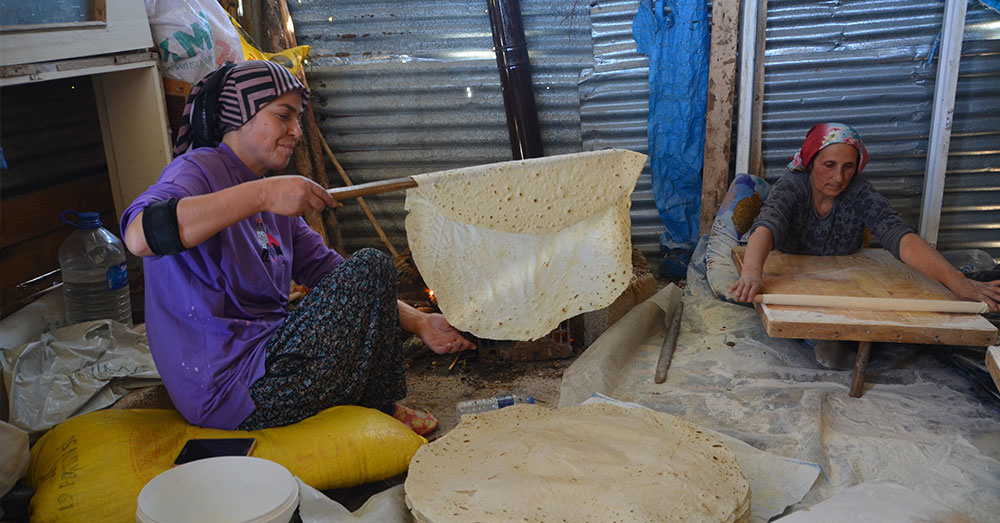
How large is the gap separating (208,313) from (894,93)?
160 inches

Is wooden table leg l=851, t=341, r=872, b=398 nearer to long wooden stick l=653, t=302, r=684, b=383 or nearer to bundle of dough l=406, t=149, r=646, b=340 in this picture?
long wooden stick l=653, t=302, r=684, b=383

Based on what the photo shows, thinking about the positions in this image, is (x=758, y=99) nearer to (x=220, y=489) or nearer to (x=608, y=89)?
(x=608, y=89)

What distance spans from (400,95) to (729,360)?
→ 9.33ft

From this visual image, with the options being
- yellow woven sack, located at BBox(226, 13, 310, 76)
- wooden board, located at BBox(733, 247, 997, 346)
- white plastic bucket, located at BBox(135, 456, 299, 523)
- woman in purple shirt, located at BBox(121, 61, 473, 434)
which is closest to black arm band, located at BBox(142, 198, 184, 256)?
woman in purple shirt, located at BBox(121, 61, 473, 434)

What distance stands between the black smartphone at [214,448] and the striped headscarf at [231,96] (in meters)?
1.01

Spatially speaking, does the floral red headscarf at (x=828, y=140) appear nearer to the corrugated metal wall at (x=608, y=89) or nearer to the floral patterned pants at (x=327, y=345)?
the corrugated metal wall at (x=608, y=89)

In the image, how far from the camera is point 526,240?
8.25ft

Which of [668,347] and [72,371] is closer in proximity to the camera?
[72,371]

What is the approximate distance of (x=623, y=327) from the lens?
138 inches

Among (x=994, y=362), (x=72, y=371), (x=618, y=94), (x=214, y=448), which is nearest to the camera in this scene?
(x=994, y=362)

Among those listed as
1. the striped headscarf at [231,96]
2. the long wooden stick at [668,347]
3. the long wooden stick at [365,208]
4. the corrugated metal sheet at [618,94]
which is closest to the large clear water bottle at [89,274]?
the striped headscarf at [231,96]

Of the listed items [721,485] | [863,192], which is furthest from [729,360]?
[721,485]

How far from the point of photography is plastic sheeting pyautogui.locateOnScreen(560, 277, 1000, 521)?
2408 mm

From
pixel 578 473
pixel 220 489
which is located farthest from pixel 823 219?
pixel 220 489
